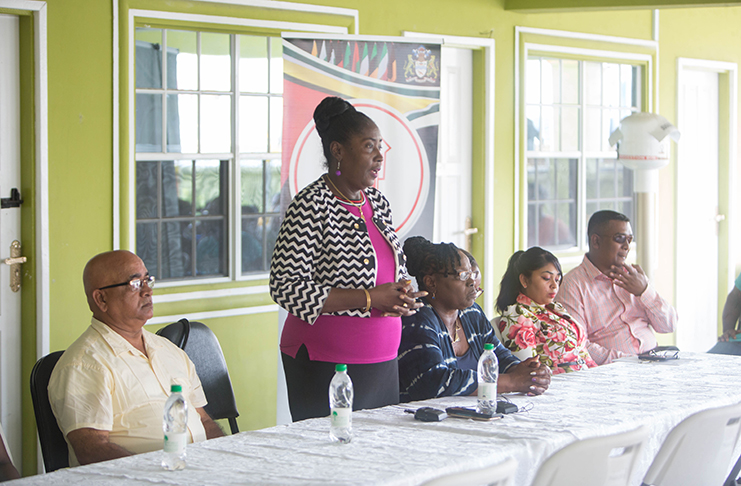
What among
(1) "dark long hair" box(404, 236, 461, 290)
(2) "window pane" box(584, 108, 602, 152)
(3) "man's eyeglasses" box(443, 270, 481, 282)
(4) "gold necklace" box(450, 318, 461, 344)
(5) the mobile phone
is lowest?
(5) the mobile phone

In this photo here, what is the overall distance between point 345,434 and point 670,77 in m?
5.28

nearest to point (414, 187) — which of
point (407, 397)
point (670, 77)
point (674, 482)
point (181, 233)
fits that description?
point (181, 233)

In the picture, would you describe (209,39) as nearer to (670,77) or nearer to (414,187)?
(414,187)

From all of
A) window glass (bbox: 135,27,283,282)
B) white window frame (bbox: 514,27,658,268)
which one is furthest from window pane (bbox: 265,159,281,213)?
white window frame (bbox: 514,27,658,268)

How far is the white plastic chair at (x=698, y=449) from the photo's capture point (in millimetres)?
2350

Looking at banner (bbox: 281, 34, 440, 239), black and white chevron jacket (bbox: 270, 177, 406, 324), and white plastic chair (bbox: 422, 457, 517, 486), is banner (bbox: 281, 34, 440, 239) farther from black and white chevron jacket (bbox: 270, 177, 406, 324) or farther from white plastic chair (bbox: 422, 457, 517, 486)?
white plastic chair (bbox: 422, 457, 517, 486)

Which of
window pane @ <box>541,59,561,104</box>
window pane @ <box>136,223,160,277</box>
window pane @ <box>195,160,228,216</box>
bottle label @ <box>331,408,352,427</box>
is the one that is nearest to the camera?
bottle label @ <box>331,408,352,427</box>

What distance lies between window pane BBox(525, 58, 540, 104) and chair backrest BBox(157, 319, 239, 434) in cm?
324

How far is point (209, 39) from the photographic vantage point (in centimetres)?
423

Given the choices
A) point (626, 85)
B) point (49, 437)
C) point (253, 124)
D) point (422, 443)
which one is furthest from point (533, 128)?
point (49, 437)

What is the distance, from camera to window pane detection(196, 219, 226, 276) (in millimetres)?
4336

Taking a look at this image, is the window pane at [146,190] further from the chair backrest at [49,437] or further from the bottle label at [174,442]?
the bottle label at [174,442]

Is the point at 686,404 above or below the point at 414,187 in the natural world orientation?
below

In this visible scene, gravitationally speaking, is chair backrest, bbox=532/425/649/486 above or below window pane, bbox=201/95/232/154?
below
